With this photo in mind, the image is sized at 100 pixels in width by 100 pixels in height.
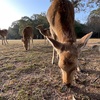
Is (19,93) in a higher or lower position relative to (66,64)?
lower

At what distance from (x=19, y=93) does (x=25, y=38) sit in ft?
23.5

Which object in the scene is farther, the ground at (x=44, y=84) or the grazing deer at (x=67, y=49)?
the ground at (x=44, y=84)

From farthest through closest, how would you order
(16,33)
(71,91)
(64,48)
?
(16,33) < (71,91) < (64,48)

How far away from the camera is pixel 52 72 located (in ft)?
14.4

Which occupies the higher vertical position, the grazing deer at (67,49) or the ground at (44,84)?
the grazing deer at (67,49)

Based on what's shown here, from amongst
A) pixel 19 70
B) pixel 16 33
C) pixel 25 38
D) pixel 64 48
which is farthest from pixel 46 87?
pixel 16 33

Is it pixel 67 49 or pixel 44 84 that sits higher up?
pixel 67 49

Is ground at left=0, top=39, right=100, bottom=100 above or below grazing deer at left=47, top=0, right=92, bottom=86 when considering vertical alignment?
below

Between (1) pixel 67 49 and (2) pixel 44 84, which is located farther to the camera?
(2) pixel 44 84

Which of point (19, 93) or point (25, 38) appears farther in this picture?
point (25, 38)

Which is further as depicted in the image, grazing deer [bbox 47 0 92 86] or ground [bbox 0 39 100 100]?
ground [bbox 0 39 100 100]

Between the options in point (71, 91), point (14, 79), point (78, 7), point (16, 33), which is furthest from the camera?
point (16, 33)

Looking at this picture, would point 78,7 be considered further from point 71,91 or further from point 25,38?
point 71,91

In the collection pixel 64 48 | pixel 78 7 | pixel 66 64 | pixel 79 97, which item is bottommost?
pixel 79 97
